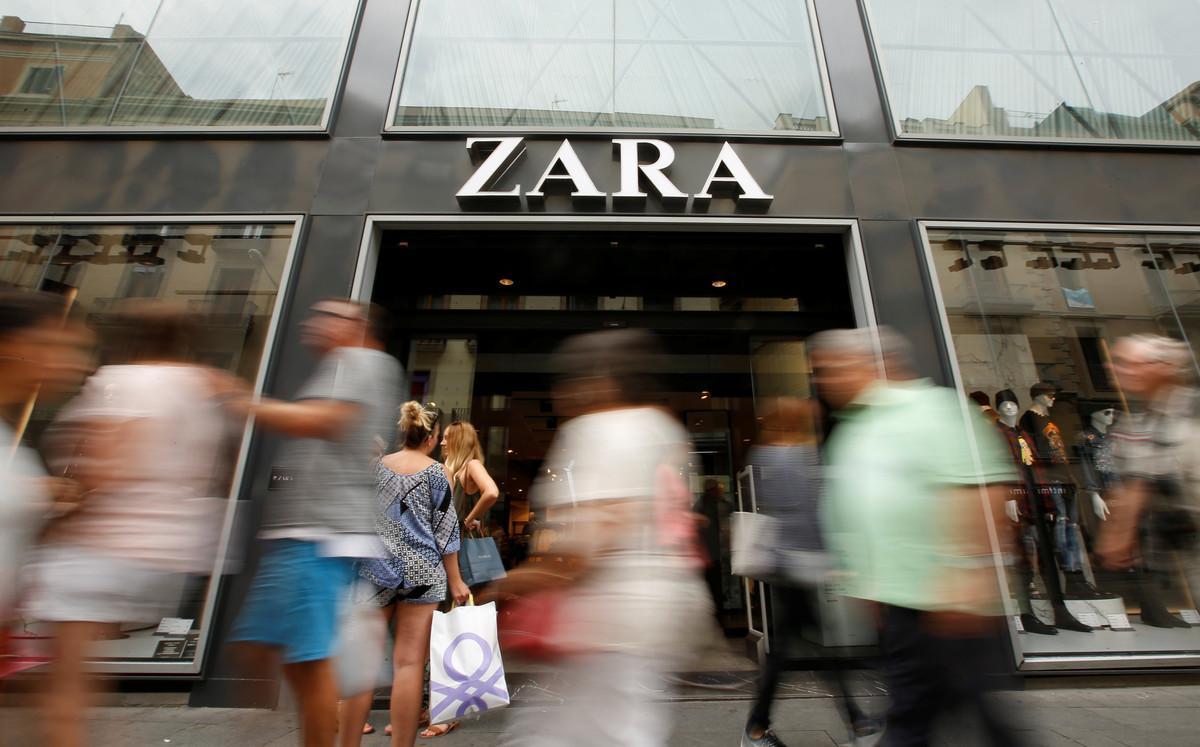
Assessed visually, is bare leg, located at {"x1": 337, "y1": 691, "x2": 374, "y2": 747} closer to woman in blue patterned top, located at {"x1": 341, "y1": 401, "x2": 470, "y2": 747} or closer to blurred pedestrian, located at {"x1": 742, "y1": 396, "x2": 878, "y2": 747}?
woman in blue patterned top, located at {"x1": 341, "y1": 401, "x2": 470, "y2": 747}

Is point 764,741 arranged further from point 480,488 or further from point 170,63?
point 170,63

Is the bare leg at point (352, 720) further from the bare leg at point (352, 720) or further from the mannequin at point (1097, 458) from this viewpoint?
the mannequin at point (1097, 458)

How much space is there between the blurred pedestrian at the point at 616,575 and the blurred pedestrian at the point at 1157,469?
207 centimetres

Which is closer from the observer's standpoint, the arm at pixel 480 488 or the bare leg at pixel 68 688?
the bare leg at pixel 68 688

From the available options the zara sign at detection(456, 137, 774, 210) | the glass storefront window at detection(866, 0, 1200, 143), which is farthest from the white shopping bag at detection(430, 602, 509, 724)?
the glass storefront window at detection(866, 0, 1200, 143)

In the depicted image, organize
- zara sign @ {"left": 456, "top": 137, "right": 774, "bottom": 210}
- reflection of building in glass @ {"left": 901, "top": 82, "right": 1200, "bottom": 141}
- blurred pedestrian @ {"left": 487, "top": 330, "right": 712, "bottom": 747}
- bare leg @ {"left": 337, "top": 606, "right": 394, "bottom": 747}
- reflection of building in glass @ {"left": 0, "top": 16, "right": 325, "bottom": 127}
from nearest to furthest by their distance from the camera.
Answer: blurred pedestrian @ {"left": 487, "top": 330, "right": 712, "bottom": 747}, bare leg @ {"left": 337, "top": 606, "right": 394, "bottom": 747}, zara sign @ {"left": 456, "top": 137, "right": 774, "bottom": 210}, reflection of building in glass @ {"left": 0, "top": 16, "right": 325, "bottom": 127}, reflection of building in glass @ {"left": 901, "top": 82, "right": 1200, "bottom": 141}

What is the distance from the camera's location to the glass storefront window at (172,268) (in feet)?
15.8

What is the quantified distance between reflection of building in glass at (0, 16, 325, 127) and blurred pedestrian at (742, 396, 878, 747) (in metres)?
5.57

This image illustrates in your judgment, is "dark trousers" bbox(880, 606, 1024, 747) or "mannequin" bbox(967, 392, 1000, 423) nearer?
"dark trousers" bbox(880, 606, 1024, 747)

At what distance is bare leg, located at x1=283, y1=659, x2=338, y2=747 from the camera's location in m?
1.98

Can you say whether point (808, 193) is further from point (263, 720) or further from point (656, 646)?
point (263, 720)

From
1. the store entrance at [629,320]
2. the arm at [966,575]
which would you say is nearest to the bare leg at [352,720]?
the arm at [966,575]

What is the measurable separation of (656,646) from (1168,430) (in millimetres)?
Result: 2434

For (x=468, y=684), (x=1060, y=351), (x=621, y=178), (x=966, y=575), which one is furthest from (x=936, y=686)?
(x=1060, y=351)
